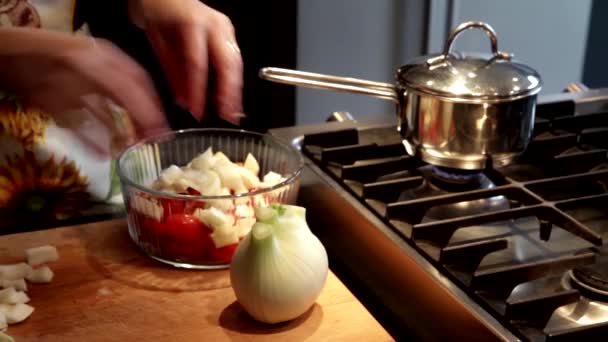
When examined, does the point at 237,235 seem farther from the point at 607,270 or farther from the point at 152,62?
the point at 152,62

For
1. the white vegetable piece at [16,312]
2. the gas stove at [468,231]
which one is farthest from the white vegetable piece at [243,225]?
the white vegetable piece at [16,312]

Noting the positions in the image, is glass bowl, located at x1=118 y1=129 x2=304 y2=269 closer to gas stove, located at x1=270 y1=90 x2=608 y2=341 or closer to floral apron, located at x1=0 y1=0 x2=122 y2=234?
gas stove, located at x1=270 y1=90 x2=608 y2=341

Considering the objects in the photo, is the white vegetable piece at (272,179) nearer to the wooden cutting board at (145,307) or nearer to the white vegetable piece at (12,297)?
the wooden cutting board at (145,307)

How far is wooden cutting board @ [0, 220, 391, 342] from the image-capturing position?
727 millimetres

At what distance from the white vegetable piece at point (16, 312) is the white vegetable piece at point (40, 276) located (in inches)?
1.9

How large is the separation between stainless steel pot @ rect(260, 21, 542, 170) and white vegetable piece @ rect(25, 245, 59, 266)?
0.30 meters

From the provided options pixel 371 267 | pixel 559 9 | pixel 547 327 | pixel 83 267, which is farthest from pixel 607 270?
pixel 559 9

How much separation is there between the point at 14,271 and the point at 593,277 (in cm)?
57

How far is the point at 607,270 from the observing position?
72cm

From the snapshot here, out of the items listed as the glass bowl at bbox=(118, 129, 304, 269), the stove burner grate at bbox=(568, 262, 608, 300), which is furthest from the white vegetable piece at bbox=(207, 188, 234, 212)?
the stove burner grate at bbox=(568, 262, 608, 300)

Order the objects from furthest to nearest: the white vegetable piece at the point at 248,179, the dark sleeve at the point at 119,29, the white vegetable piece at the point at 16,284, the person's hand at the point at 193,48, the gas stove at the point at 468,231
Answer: the dark sleeve at the point at 119,29, the person's hand at the point at 193,48, the white vegetable piece at the point at 248,179, the white vegetable piece at the point at 16,284, the gas stove at the point at 468,231

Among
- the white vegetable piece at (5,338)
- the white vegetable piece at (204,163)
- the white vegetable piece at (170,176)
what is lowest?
the white vegetable piece at (5,338)

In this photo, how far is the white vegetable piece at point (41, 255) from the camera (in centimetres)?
84

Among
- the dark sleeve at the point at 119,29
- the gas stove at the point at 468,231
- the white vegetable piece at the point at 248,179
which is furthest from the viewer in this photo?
the dark sleeve at the point at 119,29
